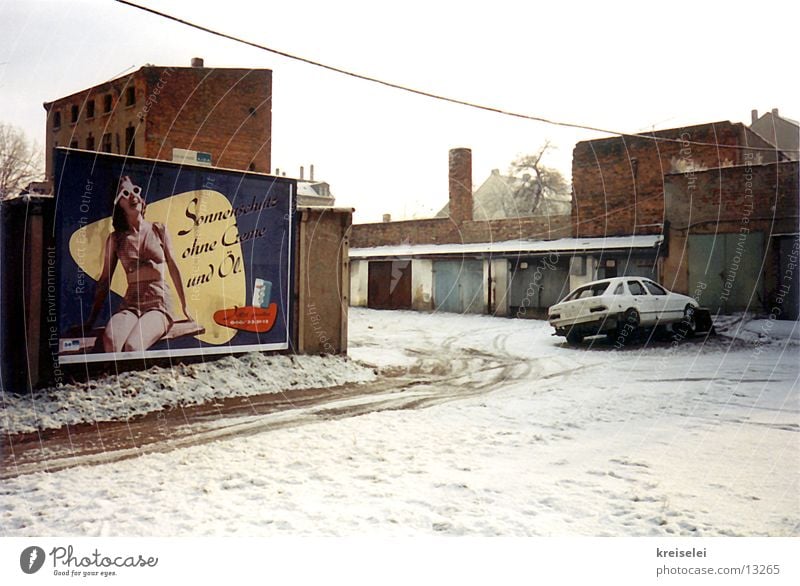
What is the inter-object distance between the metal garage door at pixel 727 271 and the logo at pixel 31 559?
22.0ft

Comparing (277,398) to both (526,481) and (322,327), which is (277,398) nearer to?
(322,327)

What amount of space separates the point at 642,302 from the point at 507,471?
507 centimetres

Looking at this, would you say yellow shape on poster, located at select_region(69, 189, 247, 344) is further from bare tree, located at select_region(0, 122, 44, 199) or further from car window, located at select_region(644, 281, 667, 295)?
car window, located at select_region(644, 281, 667, 295)

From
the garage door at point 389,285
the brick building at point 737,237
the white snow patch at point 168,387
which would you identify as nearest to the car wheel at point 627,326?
the brick building at point 737,237

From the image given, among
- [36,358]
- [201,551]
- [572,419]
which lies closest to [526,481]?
[572,419]

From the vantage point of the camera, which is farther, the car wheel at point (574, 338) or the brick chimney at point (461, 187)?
the brick chimney at point (461, 187)

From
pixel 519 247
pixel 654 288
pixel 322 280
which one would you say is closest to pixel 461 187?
pixel 519 247

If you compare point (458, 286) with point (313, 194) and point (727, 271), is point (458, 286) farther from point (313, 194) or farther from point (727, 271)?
point (727, 271)

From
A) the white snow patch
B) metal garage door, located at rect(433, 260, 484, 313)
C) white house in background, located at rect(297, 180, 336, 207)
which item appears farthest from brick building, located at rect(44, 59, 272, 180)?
metal garage door, located at rect(433, 260, 484, 313)

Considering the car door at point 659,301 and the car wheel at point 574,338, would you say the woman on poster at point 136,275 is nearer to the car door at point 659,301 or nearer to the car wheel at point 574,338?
the car door at point 659,301

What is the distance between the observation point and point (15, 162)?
4.94m

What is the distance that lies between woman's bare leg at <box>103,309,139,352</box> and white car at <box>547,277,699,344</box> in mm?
7005

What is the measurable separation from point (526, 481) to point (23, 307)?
6.01 meters

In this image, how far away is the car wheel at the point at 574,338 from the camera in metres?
9.97
